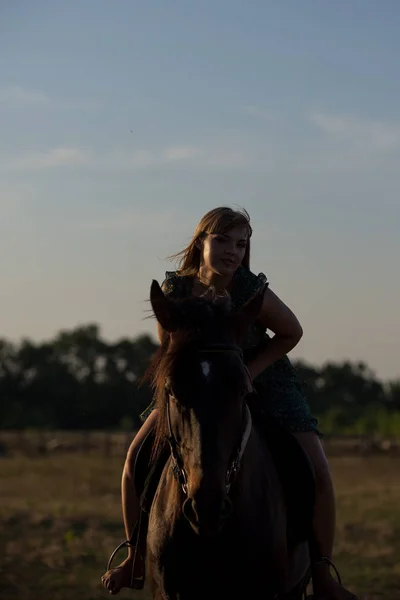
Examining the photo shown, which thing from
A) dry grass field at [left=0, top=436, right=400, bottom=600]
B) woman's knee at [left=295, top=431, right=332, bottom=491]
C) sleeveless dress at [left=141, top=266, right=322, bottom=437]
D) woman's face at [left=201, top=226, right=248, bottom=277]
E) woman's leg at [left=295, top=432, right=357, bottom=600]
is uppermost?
woman's face at [left=201, top=226, right=248, bottom=277]

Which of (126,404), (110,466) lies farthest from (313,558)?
(126,404)

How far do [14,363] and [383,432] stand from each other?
1212 inches

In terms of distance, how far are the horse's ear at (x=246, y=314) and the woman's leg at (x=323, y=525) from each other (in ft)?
3.96

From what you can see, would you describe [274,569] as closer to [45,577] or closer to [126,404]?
[45,577]

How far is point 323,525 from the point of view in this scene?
19.8 feet

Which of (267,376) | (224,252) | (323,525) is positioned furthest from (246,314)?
(323,525)

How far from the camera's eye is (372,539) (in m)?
17.7

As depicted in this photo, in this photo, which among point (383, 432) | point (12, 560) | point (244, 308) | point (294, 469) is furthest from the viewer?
point (383, 432)

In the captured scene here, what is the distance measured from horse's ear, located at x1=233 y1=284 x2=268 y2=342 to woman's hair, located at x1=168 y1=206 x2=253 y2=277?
2.90ft

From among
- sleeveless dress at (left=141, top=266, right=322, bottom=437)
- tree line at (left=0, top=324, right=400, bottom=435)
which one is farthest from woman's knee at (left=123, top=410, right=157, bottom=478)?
tree line at (left=0, top=324, right=400, bottom=435)

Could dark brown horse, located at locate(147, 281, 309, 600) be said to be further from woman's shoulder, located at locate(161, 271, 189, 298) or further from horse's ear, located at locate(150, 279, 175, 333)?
woman's shoulder, located at locate(161, 271, 189, 298)

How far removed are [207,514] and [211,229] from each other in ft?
6.13

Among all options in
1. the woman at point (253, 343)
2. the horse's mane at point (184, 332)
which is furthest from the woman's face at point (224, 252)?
the horse's mane at point (184, 332)

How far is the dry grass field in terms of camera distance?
12.8m
